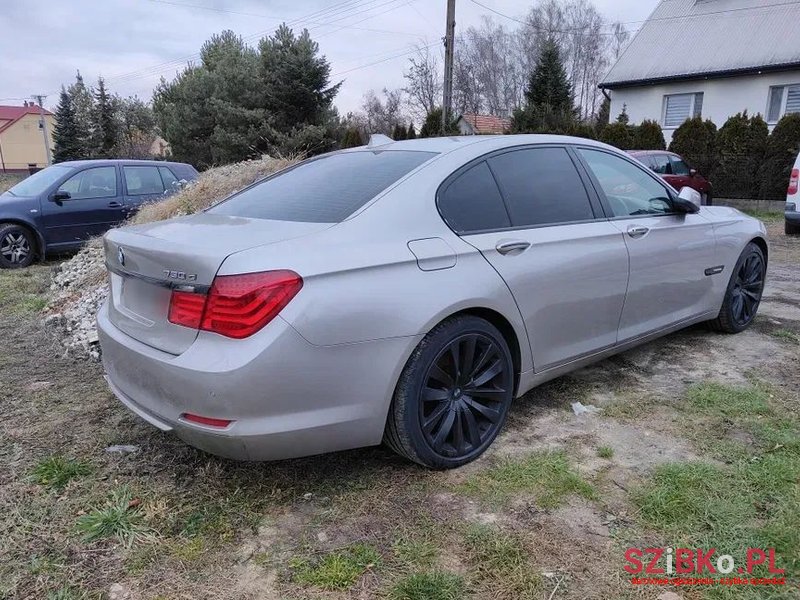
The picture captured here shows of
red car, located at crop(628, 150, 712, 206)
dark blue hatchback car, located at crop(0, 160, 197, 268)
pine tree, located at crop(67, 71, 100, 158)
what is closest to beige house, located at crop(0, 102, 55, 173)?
pine tree, located at crop(67, 71, 100, 158)

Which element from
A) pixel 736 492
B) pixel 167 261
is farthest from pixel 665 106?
pixel 167 261

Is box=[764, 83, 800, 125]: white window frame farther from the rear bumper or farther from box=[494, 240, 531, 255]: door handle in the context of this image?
the rear bumper

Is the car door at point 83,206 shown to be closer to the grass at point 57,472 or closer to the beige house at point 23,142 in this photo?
the grass at point 57,472

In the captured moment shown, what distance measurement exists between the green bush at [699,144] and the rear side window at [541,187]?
48.3ft

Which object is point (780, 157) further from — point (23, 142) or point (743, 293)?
point (23, 142)

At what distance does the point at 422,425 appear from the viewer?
2641mm

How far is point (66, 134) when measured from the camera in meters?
38.0

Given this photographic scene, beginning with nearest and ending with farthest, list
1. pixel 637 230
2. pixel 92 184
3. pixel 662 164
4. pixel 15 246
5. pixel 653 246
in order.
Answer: pixel 637 230 → pixel 653 246 → pixel 15 246 → pixel 92 184 → pixel 662 164

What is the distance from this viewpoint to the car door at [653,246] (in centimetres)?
363

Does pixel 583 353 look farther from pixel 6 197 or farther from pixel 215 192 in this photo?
pixel 6 197

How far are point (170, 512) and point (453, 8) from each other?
19.4 meters

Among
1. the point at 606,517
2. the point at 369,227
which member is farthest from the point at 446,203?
the point at 606,517

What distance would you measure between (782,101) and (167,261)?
70.0 ft

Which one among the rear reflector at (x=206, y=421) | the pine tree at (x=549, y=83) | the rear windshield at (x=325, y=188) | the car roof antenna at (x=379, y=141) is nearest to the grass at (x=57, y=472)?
the rear reflector at (x=206, y=421)
